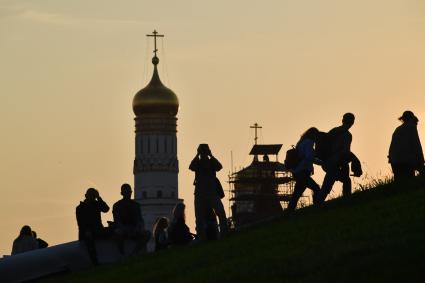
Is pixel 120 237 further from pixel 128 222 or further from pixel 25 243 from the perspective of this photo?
pixel 25 243

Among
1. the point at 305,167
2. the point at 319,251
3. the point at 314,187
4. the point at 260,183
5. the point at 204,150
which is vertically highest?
the point at 260,183

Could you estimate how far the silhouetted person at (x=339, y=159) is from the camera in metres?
24.9

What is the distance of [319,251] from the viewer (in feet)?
58.3

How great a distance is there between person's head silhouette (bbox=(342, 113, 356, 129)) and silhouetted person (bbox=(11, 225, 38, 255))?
6.03m

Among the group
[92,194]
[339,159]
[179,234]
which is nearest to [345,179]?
[339,159]

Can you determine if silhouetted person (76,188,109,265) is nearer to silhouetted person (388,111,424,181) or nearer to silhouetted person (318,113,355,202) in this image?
silhouetted person (318,113,355,202)

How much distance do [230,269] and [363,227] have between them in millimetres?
1891

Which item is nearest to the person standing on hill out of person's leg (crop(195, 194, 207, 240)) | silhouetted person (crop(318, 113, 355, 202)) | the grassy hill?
silhouetted person (crop(318, 113, 355, 202))

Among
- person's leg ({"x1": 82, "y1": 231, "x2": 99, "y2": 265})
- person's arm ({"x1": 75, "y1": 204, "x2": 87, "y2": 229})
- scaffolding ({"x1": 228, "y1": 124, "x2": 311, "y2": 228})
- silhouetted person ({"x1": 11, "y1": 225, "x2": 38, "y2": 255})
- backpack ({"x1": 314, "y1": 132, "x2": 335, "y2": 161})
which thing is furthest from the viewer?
scaffolding ({"x1": 228, "y1": 124, "x2": 311, "y2": 228})

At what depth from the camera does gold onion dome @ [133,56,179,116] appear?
468 feet

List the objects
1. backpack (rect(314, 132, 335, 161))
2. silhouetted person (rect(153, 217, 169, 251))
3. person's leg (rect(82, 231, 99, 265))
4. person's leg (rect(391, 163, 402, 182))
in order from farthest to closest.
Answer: silhouetted person (rect(153, 217, 169, 251)), person's leg (rect(82, 231, 99, 265)), backpack (rect(314, 132, 335, 161)), person's leg (rect(391, 163, 402, 182))

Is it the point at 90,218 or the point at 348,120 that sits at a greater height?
the point at 348,120

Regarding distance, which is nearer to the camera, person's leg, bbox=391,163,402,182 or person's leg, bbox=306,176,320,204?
person's leg, bbox=391,163,402,182

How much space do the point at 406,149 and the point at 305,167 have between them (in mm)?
1462
